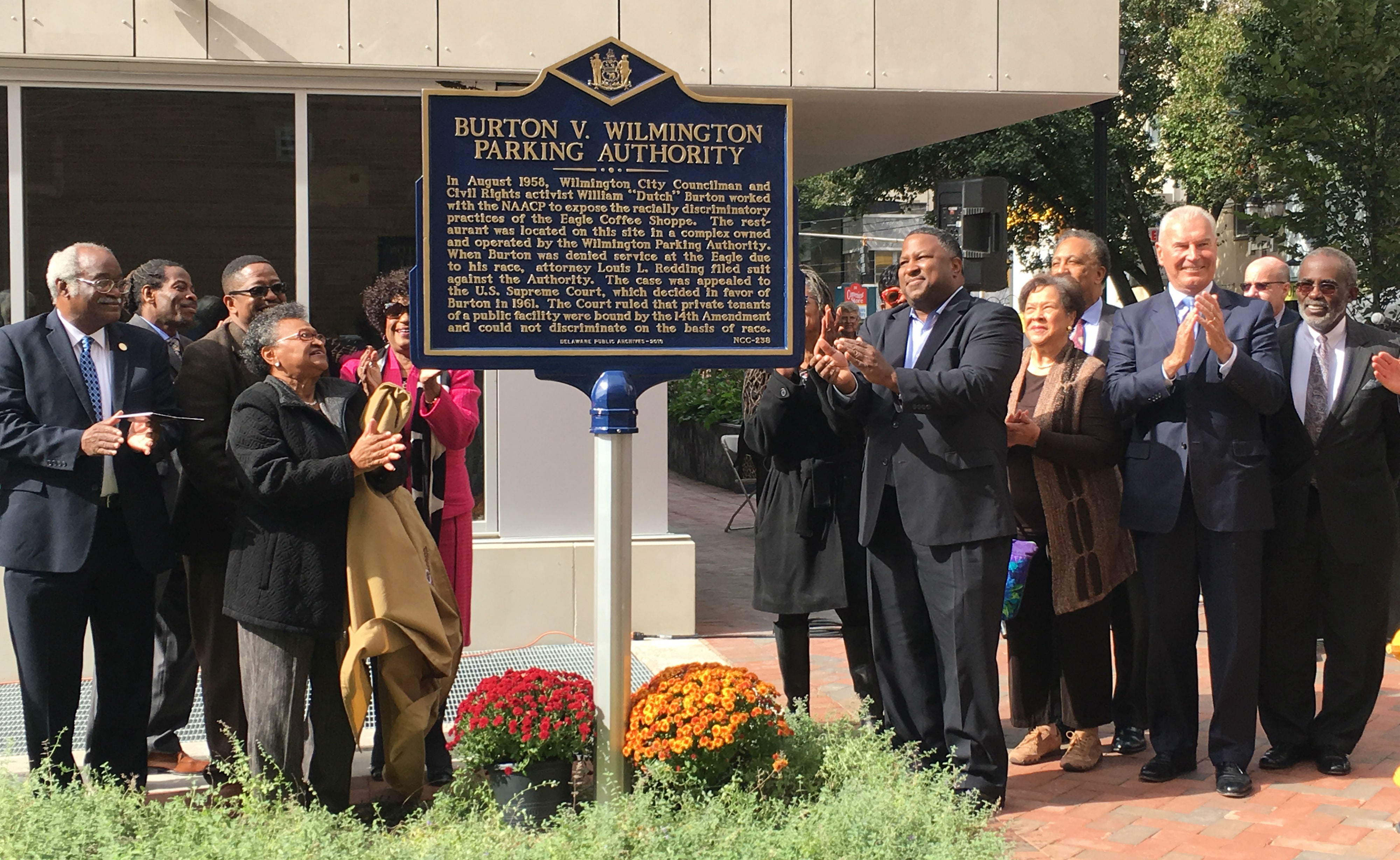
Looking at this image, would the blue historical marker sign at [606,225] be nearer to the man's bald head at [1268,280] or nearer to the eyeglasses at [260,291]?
the eyeglasses at [260,291]

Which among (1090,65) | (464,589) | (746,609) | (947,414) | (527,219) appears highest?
(1090,65)

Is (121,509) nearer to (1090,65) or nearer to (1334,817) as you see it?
(1334,817)

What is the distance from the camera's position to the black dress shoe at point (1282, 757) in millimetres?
5867

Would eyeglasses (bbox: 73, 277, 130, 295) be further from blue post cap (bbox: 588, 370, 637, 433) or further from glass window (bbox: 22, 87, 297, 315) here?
glass window (bbox: 22, 87, 297, 315)

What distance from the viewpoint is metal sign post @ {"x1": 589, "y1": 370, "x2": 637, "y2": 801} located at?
479 centimetres

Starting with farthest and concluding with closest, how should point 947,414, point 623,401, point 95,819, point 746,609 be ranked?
point 746,609, point 947,414, point 623,401, point 95,819

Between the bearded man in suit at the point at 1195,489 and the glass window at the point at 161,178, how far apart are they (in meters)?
4.94

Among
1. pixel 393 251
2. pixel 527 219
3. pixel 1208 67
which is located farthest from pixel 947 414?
pixel 1208 67

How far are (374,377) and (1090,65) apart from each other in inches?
211

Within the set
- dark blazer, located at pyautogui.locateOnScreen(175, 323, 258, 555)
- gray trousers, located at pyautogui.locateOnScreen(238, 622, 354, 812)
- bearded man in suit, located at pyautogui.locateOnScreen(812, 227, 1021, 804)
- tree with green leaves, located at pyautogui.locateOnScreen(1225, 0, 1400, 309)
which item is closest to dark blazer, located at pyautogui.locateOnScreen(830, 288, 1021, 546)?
bearded man in suit, located at pyautogui.locateOnScreen(812, 227, 1021, 804)

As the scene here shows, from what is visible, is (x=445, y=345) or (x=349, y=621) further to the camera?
(x=349, y=621)

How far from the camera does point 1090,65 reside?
8.49 m

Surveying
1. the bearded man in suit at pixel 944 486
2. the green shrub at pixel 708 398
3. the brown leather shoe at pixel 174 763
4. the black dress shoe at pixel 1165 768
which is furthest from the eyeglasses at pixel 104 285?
the green shrub at pixel 708 398

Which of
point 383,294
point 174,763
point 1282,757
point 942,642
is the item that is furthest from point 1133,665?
point 174,763
